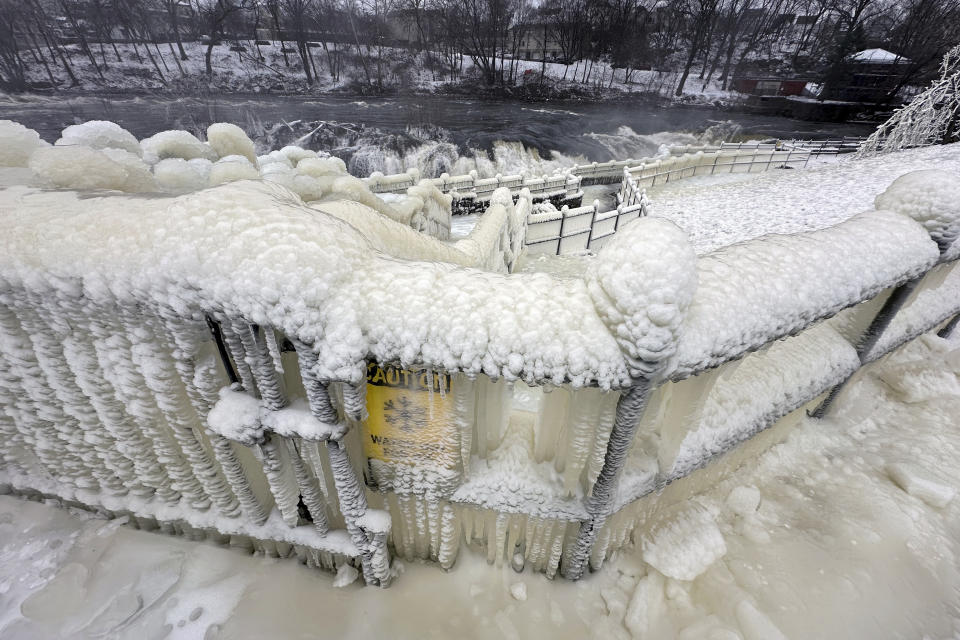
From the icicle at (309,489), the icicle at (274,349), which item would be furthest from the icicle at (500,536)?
the icicle at (274,349)

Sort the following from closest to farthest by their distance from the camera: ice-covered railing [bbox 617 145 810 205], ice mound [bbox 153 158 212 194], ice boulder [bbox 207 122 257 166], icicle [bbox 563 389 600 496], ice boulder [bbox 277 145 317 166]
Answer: icicle [bbox 563 389 600 496] < ice mound [bbox 153 158 212 194] < ice boulder [bbox 207 122 257 166] < ice boulder [bbox 277 145 317 166] < ice-covered railing [bbox 617 145 810 205]

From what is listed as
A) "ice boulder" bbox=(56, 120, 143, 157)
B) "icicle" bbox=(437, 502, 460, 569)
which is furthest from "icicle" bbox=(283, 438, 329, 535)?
"ice boulder" bbox=(56, 120, 143, 157)

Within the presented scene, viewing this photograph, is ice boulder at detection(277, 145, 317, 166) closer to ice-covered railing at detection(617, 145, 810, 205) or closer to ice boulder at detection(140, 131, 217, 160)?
ice boulder at detection(140, 131, 217, 160)

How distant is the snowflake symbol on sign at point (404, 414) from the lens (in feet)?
5.06

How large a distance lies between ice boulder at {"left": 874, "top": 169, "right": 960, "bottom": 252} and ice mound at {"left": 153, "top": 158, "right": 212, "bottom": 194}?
3964 millimetres

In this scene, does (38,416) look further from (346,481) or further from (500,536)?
(500,536)

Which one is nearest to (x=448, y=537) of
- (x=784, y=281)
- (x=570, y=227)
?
(x=784, y=281)

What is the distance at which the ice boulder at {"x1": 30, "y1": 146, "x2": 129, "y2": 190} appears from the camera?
5.23 ft

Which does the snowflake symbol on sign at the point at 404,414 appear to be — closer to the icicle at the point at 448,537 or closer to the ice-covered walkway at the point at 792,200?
the icicle at the point at 448,537

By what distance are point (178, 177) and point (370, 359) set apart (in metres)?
1.90

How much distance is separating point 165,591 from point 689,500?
2.84 metres

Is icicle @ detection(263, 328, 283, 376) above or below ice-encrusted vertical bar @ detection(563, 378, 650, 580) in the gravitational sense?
above

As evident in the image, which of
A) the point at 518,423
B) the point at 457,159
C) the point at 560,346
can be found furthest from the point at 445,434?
the point at 457,159

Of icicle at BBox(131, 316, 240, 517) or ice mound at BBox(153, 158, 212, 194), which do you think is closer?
icicle at BBox(131, 316, 240, 517)
